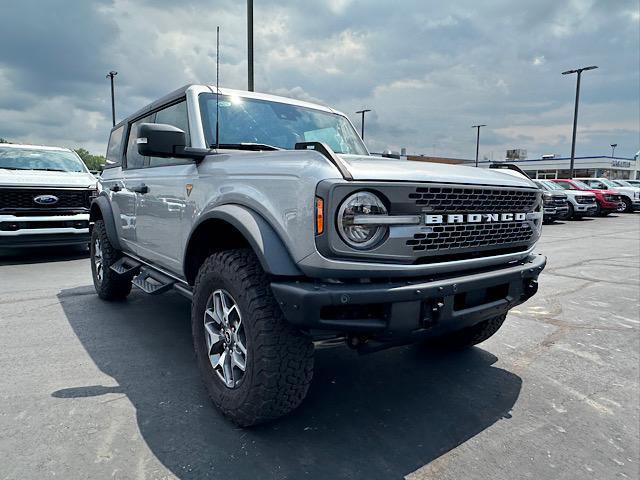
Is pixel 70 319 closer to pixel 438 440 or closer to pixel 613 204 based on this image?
pixel 438 440

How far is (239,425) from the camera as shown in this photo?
2.38 metres

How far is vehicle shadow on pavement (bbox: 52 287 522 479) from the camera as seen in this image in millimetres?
2145

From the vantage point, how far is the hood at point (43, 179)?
22.9 ft

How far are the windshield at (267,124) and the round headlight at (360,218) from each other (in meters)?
1.39

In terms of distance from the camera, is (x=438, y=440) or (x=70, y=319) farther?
(x=70, y=319)

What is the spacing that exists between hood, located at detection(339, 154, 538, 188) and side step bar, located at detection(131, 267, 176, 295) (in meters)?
1.82

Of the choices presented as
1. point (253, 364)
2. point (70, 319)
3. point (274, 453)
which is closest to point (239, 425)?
point (274, 453)

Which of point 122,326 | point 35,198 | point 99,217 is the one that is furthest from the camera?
point 35,198

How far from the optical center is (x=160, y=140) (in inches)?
103

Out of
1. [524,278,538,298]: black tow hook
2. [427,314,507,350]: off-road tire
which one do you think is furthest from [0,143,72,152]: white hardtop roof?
[524,278,538,298]: black tow hook

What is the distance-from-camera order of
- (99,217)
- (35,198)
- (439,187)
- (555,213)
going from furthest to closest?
(555,213), (35,198), (99,217), (439,187)

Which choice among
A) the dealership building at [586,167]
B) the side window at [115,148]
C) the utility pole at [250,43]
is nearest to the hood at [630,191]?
the utility pole at [250,43]

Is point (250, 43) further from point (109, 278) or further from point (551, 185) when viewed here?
point (551, 185)

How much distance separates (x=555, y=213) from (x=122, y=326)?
1602cm
